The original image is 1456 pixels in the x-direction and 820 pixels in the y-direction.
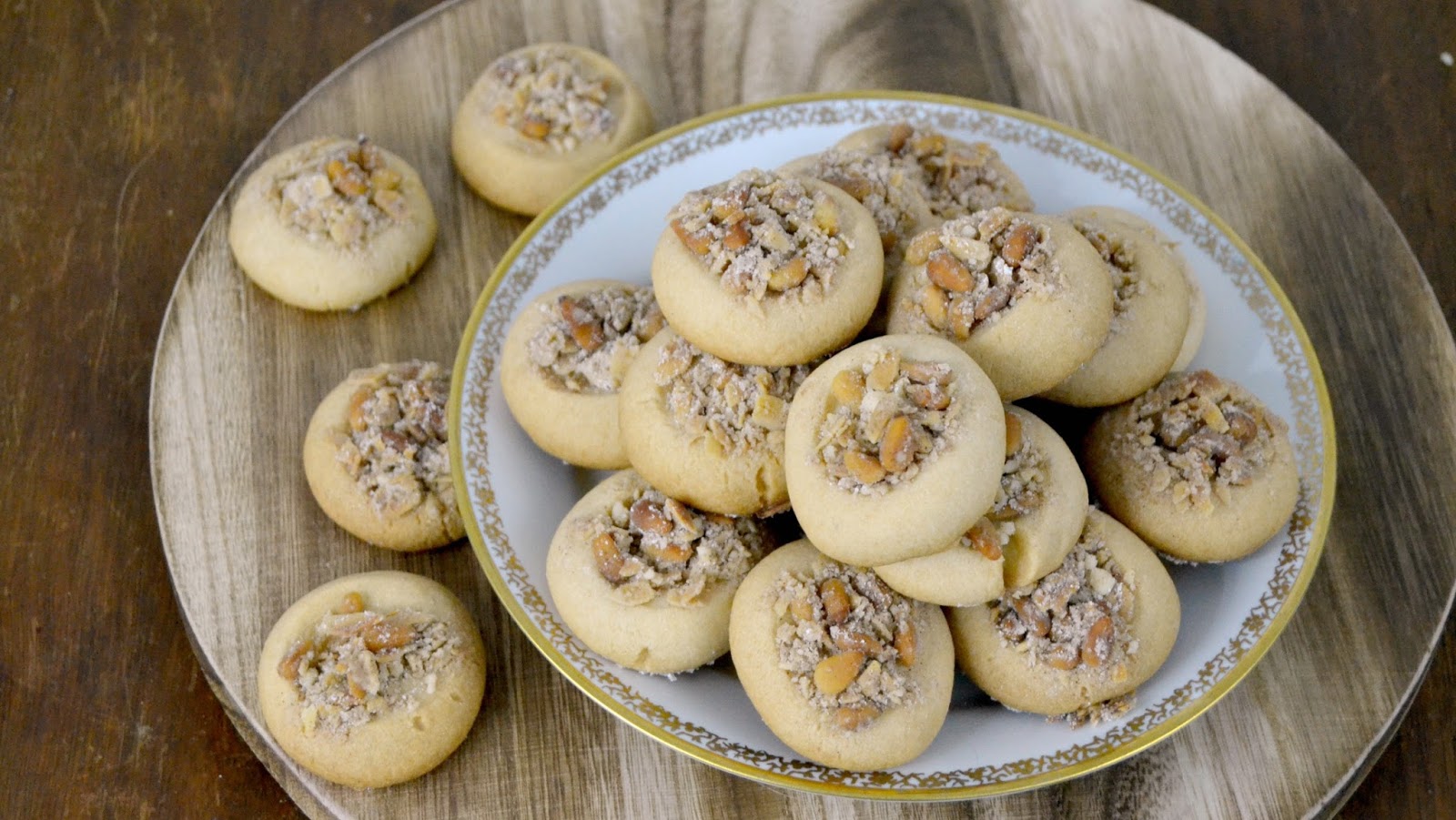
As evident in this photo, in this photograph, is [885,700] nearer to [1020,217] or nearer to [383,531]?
[1020,217]

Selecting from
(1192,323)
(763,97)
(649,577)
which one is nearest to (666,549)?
(649,577)

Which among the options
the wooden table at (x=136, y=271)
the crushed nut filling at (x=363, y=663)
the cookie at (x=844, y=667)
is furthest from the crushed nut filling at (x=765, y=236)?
the wooden table at (x=136, y=271)

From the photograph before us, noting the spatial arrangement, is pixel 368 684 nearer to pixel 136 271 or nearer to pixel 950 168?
pixel 136 271

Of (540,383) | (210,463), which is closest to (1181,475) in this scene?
(540,383)

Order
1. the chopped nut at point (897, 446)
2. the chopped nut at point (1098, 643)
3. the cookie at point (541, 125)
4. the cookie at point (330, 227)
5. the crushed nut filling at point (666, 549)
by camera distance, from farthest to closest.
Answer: the cookie at point (541, 125) → the cookie at point (330, 227) → the crushed nut filling at point (666, 549) → the chopped nut at point (1098, 643) → the chopped nut at point (897, 446)

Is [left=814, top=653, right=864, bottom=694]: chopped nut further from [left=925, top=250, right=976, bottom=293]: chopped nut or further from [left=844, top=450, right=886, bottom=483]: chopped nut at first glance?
[left=925, top=250, right=976, bottom=293]: chopped nut

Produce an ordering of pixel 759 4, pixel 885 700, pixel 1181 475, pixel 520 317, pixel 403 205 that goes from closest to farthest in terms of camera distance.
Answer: pixel 885 700 < pixel 1181 475 < pixel 520 317 < pixel 403 205 < pixel 759 4

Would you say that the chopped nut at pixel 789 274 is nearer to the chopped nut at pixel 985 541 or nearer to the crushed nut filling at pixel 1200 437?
the chopped nut at pixel 985 541
